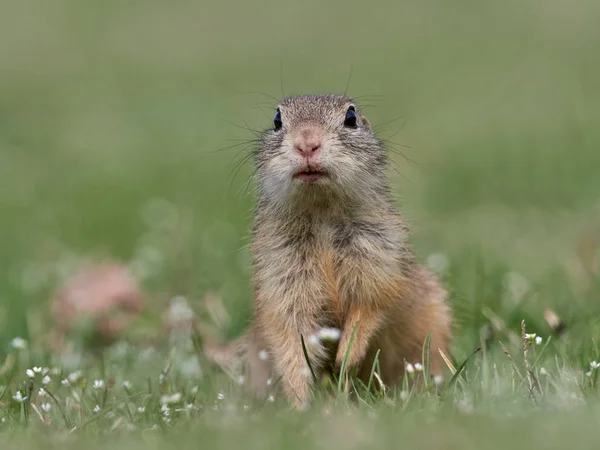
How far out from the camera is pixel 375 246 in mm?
6441

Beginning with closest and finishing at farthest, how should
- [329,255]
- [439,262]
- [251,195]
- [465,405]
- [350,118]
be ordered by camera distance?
[465,405], [329,255], [350,118], [251,195], [439,262]

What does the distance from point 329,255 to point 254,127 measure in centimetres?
1039

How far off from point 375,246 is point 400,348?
681mm

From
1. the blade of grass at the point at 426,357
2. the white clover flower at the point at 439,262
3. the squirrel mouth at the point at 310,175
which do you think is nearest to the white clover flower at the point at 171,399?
the blade of grass at the point at 426,357

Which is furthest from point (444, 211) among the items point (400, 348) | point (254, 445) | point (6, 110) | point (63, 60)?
point (63, 60)

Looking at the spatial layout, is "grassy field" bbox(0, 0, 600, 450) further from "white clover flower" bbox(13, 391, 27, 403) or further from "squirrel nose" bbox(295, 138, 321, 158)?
"squirrel nose" bbox(295, 138, 321, 158)

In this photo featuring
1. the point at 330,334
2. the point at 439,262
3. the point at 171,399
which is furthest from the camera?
the point at 439,262

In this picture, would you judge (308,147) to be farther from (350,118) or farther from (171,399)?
(171,399)

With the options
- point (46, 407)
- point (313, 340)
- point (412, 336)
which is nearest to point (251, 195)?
point (412, 336)

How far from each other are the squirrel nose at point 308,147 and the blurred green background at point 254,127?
48.8 inches

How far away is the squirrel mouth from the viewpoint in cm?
612

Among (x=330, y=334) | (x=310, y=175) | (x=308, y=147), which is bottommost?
(x=330, y=334)

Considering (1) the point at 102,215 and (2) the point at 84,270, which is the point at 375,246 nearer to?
(2) the point at 84,270

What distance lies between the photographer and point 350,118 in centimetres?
670
